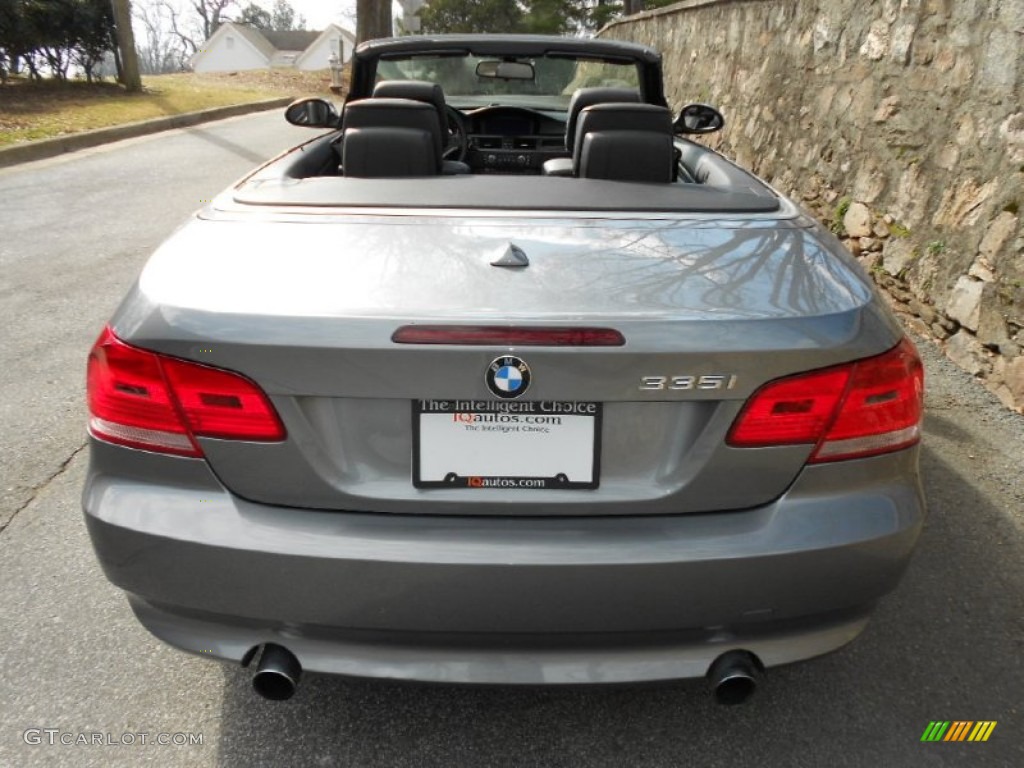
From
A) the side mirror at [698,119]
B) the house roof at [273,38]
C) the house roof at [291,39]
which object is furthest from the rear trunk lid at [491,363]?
the house roof at [291,39]

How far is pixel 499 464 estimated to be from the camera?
5.27 feet

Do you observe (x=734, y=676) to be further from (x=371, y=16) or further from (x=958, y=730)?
(x=371, y=16)

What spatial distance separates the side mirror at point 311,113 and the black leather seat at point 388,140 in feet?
3.52

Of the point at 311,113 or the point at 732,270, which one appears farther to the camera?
the point at 311,113

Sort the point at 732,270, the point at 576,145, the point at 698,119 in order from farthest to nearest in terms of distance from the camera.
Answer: the point at 698,119, the point at 576,145, the point at 732,270

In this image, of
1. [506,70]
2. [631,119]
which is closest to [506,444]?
[631,119]

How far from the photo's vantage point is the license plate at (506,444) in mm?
1579

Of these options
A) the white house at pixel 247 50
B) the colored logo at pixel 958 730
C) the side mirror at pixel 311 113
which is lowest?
the white house at pixel 247 50

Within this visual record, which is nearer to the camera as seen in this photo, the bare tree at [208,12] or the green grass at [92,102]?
the green grass at [92,102]

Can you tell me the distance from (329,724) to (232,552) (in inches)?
27.3

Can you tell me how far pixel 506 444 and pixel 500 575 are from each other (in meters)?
0.25

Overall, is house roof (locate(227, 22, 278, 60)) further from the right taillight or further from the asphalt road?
the right taillight

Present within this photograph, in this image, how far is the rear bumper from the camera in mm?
1589

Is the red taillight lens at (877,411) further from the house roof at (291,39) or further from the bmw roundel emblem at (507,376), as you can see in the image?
the house roof at (291,39)
